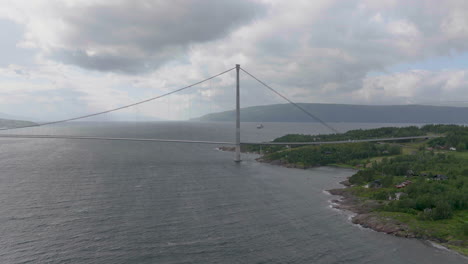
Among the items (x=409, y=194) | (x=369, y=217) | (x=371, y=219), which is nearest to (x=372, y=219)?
(x=371, y=219)

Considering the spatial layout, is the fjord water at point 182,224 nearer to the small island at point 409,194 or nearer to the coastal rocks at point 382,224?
the coastal rocks at point 382,224

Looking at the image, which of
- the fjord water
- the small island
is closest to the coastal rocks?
the small island

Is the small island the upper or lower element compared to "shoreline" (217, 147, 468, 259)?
upper

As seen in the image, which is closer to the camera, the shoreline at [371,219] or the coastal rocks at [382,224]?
the shoreline at [371,219]

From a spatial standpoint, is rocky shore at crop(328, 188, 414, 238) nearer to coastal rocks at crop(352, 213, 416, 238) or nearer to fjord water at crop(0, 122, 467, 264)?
coastal rocks at crop(352, 213, 416, 238)

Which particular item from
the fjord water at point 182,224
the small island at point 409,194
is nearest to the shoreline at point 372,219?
the small island at point 409,194

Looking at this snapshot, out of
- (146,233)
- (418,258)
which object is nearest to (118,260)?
(146,233)

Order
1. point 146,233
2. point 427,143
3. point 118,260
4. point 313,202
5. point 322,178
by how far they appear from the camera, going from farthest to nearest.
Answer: point 427,143, point 322,178, point 313,202, point 146,233, point 118,260

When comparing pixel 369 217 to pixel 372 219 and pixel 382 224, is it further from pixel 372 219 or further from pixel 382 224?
pixel 382 224

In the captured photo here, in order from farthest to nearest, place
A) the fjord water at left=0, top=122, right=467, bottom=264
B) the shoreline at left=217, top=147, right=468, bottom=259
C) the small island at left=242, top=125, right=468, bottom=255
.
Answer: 1. the small island at left=242, top=125, right=468, bottom=255
2. the shoreline at left=217, top=147, right=468, bottom=259
3. the fjord water at left=0, top=122, right=467, bottom=264

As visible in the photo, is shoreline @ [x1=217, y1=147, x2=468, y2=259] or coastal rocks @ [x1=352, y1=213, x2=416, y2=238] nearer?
shoreline @ [x1=217, y1=147, x2=468, y2=259]

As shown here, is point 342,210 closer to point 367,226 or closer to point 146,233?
point 367,226
